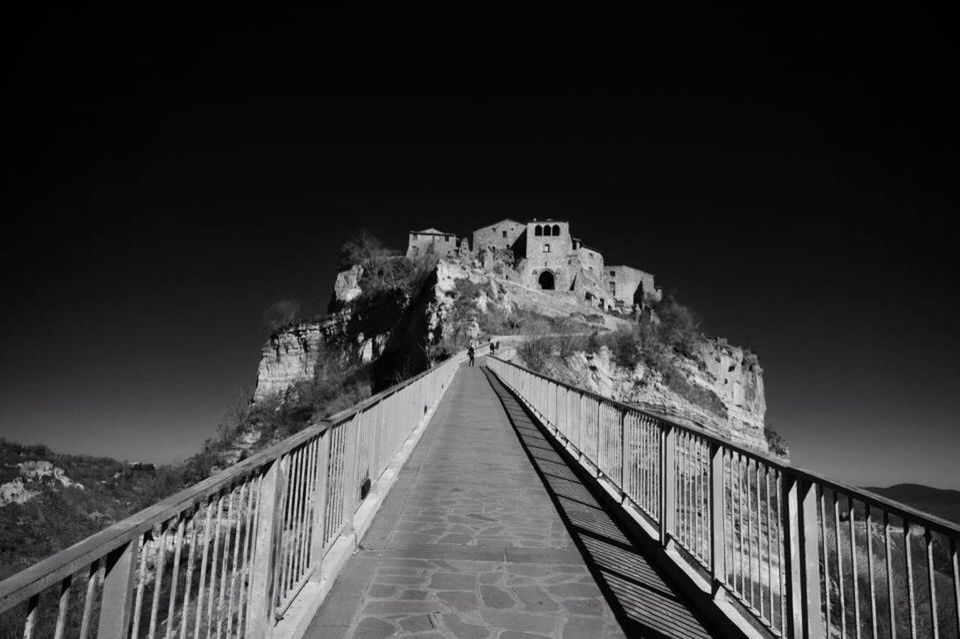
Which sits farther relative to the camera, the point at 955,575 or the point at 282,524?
the point at 282,524

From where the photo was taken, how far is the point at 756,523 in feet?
16.6

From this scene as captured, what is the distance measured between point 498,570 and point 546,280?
263ft

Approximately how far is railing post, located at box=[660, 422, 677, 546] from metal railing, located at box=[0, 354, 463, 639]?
3.51 m

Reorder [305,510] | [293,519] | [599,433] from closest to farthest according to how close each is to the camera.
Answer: [293,519] < [305,510] < [599,433]

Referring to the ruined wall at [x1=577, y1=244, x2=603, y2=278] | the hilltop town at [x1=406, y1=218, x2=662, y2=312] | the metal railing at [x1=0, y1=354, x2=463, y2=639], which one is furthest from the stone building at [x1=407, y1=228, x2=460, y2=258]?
the metal railing at [x1=0, y1=354, x2=463, y2=639]

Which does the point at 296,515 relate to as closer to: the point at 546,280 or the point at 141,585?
the point at 141,585

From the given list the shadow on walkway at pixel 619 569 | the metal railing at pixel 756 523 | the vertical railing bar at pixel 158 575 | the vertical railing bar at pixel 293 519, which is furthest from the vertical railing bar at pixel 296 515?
the metal railing at pixel 756 523

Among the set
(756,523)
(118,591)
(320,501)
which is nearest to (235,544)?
(118,591)

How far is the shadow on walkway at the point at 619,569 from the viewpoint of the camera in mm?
4227

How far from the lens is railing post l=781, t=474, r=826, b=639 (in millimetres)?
3227

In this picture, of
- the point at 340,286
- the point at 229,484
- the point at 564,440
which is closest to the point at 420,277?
the point at 340,286

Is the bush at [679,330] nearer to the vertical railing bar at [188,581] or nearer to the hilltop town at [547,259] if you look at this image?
the hilltop town at [547,259]

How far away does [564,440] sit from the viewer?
11797 mm

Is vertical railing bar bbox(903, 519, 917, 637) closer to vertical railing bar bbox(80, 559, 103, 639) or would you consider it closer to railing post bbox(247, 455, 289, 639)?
vertical railing bar bbox(80, 559, 103, 639)
